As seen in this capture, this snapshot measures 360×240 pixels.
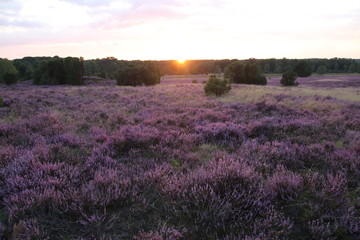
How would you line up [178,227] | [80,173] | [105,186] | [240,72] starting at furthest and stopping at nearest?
[240,72], [80,173], [105,186], [178,227]

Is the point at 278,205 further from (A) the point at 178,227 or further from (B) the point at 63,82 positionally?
(B) the point at 63,82

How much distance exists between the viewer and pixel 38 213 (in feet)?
9.21

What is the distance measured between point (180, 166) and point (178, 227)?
1725mm

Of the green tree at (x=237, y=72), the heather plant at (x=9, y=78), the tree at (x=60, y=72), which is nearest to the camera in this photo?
the green tree at (x=237, y=72)

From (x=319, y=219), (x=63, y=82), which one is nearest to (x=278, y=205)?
(x=319, y=219)

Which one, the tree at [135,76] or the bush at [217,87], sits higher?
the tree at [135,76]

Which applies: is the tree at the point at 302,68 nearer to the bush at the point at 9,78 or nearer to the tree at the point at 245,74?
the tree at the point at 245,74

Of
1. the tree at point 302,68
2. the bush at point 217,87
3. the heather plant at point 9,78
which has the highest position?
the tree at point 302,68

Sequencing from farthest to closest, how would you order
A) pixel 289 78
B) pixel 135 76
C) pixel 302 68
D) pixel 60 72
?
pixel 302 68
pixel 135 76
pixel 60 72
pixel 289 78

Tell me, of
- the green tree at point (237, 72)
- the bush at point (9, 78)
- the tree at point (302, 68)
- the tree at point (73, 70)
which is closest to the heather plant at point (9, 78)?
the bush at point (9, 78)

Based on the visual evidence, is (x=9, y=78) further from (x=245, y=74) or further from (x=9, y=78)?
(x=245, y=74)

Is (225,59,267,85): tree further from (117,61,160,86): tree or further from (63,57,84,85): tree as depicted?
(63,57,84,85): tree

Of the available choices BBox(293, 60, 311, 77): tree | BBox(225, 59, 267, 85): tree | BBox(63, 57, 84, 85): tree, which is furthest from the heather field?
BBox(293, 60, 311, 77): tree

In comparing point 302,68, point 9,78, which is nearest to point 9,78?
point 9,78
